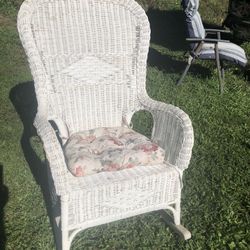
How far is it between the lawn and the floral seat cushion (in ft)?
2.15

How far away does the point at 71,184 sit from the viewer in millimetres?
2668

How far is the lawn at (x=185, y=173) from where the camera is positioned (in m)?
3.16

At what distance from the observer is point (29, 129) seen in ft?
15.2

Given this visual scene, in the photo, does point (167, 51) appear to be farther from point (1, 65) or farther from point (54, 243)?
point (54, 243)

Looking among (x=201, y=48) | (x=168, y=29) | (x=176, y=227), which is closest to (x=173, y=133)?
(x=176, y=227)

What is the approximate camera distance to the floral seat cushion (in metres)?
2.78

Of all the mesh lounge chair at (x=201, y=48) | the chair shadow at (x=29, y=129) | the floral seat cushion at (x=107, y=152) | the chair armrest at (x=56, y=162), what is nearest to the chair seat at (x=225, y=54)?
the mesh lounge chair at (x=201, y=48)

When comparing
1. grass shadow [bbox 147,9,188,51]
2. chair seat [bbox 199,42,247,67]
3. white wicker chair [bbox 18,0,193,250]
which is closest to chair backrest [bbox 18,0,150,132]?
white wicker chair [bbox 18,0,193,250]

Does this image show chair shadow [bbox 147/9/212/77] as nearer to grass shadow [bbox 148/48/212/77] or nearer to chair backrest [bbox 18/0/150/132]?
grass shadow [bbox 148/48/212/77]

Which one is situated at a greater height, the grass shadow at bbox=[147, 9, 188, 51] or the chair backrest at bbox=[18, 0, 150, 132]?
the chair backrest at bbox=[18, 0, 150, 132]

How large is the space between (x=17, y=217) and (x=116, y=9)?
181 centimetres

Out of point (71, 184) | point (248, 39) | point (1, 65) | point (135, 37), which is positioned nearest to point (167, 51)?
point (248, 39)

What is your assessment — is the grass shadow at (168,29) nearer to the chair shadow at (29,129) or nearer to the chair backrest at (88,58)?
the chair shadow at (29,129)

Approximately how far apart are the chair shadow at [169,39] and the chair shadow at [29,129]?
7.04 feet
